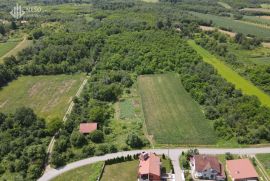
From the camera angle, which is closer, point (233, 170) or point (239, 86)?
point (233, 170)

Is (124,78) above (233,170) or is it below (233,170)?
above

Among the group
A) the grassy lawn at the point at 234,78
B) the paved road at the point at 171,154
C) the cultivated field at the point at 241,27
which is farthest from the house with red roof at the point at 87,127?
the cultivated field at the point at 241,27

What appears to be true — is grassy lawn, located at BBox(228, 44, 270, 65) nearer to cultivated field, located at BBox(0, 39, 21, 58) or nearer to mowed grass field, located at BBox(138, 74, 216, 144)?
mowed grass field, located at BBox(138, 74, 216, 144)

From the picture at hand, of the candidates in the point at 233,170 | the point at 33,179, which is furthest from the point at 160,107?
the point at 33,179

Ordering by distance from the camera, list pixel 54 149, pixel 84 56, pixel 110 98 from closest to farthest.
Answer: pixel 54 149 < pixel 110 98 < pixel 84 56

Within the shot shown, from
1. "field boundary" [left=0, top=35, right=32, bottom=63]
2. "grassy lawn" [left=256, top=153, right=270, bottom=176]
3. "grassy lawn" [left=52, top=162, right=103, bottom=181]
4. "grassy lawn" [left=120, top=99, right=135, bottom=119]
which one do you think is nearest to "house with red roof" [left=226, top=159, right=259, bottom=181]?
"grassy lawn" [left=256, top=153, right=270, bottom=176]

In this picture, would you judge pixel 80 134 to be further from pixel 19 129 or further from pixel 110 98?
pixel 110 98

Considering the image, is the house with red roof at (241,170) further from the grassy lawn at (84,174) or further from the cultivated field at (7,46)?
the cultivated field at (7,46)
